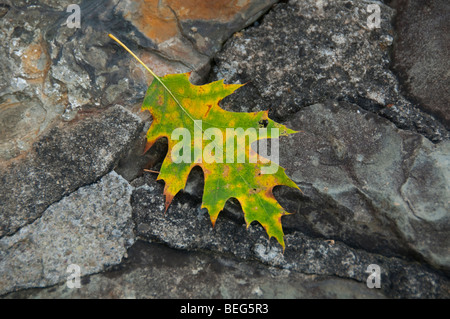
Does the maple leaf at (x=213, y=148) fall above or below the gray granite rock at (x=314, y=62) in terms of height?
below

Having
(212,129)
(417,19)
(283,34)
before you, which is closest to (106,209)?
(212,129)

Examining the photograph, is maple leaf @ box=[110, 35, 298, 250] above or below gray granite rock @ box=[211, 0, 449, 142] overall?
below

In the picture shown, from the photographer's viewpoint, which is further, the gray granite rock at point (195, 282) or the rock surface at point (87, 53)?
the rock surface at point (87, 53)

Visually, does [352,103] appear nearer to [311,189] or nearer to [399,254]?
[311,189]

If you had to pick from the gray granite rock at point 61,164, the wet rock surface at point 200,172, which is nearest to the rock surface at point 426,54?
the wet rock surface at point 200,172

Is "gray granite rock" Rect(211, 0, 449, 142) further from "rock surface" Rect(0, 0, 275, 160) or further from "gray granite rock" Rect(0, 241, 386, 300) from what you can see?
"gray granite rock" Rect(0, 241, 386, 300)

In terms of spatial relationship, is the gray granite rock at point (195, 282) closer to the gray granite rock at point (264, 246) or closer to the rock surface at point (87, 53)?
the gray granite rock at point (264, 246)

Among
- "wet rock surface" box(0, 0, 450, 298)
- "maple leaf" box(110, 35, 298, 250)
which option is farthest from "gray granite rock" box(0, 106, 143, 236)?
"maple leaf" box(110, 35, 298, 250)
